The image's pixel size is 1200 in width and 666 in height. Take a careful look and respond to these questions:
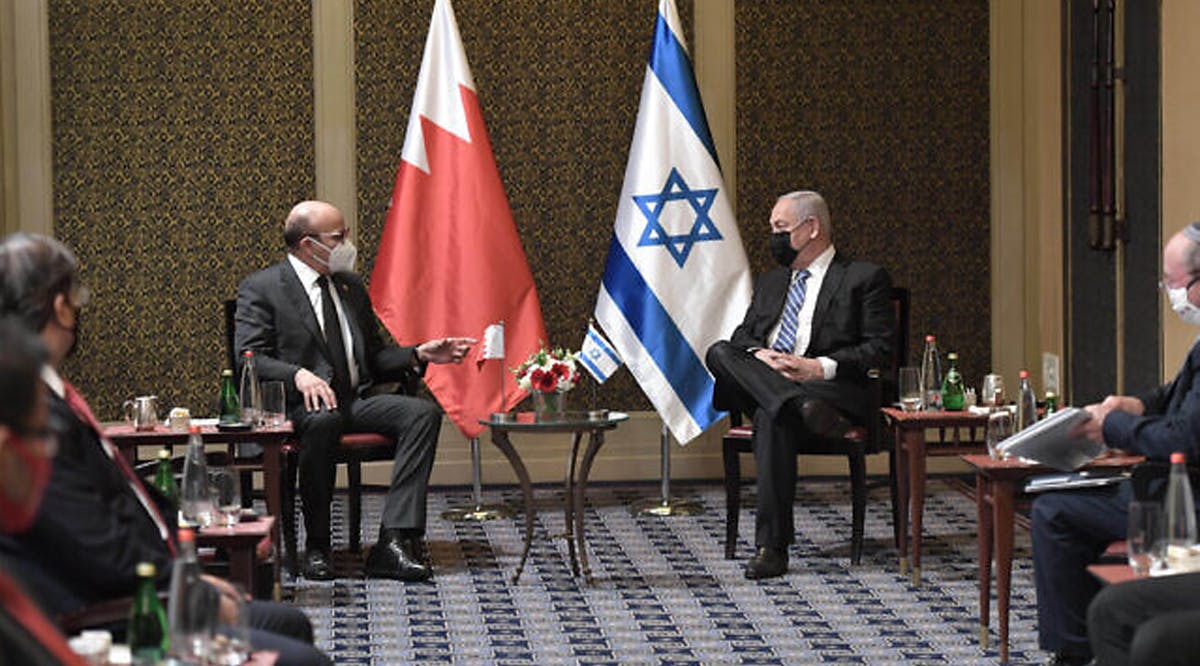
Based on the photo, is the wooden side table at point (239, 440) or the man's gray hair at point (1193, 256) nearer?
the man's gray hair at point (1193, 256)

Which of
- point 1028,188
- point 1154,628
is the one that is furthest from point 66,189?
point 1154,628

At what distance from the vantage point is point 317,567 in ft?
24.2

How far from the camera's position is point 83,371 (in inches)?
372

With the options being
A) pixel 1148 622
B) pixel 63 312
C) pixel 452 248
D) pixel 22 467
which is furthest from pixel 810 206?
pixel 22 467

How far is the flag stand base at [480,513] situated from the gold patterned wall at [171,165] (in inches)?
58.8

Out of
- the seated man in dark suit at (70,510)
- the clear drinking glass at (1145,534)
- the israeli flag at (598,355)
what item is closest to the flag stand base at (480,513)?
the israeli flag at (598,355)

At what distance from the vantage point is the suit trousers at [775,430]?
7398 mm

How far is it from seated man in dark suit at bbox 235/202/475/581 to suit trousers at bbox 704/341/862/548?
1197mm

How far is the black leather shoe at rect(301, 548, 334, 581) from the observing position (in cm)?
737

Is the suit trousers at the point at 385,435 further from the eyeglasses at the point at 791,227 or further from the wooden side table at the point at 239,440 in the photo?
the eyeglasses at the point at 791,227

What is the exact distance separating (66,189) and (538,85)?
2.35m

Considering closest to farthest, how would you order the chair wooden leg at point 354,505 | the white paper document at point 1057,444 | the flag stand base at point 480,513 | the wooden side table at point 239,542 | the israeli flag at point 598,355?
the wooden side table at point 239,542, the white paper document at point 1057,444, the chair wooden leg at point 354,505, the flag stand base at point 480,513, the israeli flag at point 598,355

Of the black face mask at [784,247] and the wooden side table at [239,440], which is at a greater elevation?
the black face mask at [784,247]

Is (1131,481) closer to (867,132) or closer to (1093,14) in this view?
(1093,14)
